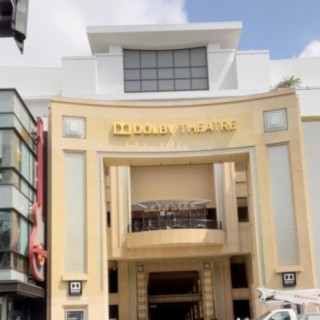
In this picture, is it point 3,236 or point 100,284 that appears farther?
point 100,284

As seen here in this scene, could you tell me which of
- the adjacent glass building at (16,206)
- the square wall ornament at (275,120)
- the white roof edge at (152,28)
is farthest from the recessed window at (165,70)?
the adjacent glass building at (16,206)

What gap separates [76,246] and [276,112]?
13.6 meters

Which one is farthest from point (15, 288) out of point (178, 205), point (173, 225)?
point (178, 205)

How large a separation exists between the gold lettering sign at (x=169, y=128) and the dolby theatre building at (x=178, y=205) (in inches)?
2.3

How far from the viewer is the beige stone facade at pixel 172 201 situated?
98.8 ft

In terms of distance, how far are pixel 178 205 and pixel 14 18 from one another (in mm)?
33569

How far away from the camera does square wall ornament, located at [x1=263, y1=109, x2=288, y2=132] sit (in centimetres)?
3198

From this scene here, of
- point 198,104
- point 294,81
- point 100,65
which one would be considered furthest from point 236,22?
point 198,104

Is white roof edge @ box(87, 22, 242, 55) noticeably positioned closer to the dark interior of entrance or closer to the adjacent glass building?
the dark interior of entrance

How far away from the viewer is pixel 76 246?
30.3 metres

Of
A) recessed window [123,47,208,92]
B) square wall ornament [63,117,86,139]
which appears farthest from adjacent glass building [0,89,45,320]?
recessed window [123,47,208,92]

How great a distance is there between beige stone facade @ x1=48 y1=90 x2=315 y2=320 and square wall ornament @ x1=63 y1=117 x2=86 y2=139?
0.19 ft

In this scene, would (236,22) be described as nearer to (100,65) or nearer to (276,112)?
(100,65)

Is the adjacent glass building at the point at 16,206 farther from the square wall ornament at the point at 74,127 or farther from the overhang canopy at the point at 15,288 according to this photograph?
the square wall ornament at the point at 74,127
